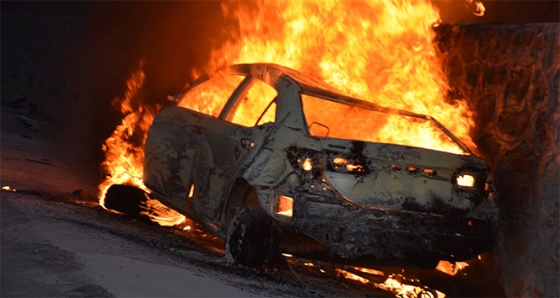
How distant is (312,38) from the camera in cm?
1037

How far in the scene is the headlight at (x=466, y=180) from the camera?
6332 mm

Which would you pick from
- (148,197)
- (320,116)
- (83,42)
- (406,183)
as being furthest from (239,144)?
(83,42)

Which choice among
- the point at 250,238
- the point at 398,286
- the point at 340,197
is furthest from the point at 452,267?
the point at 250,238

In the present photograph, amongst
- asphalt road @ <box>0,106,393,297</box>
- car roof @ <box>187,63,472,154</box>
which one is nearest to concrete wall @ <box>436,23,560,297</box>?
car roof @ <box>187,63,472,154</box>

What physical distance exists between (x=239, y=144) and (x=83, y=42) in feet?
40.1

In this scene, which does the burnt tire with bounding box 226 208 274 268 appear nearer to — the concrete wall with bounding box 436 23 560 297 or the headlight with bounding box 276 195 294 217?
the headlight with bounding box 276 195 294 217

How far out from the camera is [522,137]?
24.0 ft

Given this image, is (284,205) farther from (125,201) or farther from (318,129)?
(125,201)

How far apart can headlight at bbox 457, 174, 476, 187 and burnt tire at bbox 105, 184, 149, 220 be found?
376 cm

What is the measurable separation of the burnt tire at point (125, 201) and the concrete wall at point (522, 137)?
394 centimetres

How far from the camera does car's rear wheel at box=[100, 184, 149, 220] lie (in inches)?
333

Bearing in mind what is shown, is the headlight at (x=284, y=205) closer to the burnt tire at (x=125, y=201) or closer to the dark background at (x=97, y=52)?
the burnt tire at (x=125, y=201)

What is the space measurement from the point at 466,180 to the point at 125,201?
405 cm

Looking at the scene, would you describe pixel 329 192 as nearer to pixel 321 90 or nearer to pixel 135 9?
pixel 321 90
